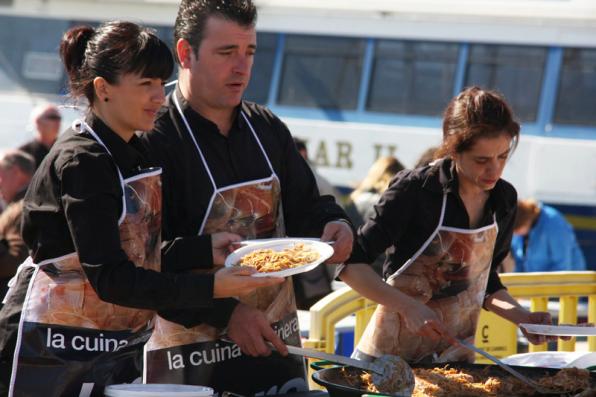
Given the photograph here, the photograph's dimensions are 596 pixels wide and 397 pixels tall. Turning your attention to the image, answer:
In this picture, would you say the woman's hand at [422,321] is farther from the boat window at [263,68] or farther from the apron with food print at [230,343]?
the boat window at [263,68]

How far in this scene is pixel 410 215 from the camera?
373 cm

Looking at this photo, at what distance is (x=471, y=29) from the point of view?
12.3 meters

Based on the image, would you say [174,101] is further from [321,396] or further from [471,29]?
[471,29]

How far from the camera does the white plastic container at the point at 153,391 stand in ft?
8.72

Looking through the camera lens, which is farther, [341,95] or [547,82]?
[341,95]

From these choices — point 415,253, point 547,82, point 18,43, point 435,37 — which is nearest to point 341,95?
point 435,37

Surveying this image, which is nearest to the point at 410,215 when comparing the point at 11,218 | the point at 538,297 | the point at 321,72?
the point at 538,297

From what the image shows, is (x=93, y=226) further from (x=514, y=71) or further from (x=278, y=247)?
(x=514, y=71)

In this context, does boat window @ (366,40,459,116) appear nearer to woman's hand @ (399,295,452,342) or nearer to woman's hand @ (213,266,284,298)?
woman's hand @ (399,295,452,342)

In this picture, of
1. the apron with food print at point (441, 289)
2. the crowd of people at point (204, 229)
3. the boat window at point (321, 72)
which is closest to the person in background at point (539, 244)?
the boat window at point (321, 72)

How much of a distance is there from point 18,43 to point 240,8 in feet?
37.0

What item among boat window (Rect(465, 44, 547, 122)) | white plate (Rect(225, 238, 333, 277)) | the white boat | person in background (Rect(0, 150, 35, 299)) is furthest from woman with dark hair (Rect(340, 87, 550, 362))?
boat window (Rect(465, 44, 547, 122))

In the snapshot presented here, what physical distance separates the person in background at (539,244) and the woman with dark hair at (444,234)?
5423 mm

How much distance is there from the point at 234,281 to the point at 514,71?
965 centimetres
